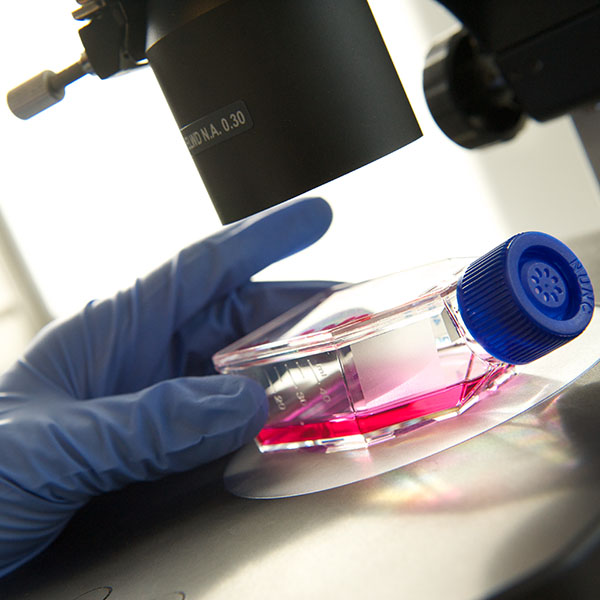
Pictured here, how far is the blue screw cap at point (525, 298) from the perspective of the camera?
42 centimetres

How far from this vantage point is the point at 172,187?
5.59ft

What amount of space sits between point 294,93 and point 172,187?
1.36 metres

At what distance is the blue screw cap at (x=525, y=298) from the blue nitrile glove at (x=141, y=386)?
0.67ft

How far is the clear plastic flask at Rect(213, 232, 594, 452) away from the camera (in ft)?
1.42

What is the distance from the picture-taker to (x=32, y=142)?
204 centimetres

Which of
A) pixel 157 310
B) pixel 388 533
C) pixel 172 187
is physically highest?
pixel 172 187

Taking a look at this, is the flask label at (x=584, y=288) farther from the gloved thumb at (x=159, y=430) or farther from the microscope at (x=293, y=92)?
the gloved thumb at (x=159, y=430)

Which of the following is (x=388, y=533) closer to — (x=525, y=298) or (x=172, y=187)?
(x=525, y=298)

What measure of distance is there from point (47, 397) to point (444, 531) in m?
0.45

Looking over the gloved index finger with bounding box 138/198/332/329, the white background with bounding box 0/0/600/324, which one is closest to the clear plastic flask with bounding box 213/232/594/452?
the gloved index finger with bounding box 138/198/332/329

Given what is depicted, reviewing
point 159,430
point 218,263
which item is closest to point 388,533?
point 159,430

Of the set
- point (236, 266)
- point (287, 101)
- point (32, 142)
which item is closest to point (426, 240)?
point (236, 266)

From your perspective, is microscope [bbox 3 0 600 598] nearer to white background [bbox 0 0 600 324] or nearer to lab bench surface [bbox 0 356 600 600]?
lab bench surface [bbox 0 356 600 600]

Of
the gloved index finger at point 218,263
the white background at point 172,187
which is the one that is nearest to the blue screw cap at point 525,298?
the gloved index finger at point 218,263
